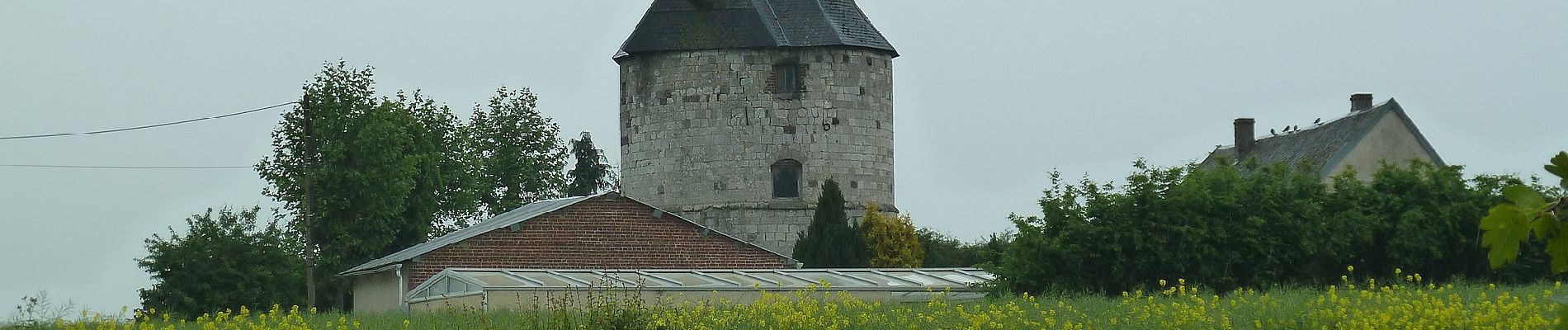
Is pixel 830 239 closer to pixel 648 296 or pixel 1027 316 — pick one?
pixel 648 296

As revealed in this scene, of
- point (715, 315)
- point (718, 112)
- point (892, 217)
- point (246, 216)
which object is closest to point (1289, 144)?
point (892, 217)

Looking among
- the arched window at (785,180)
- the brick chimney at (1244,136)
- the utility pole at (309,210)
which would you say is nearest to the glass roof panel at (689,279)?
the utility pole at (309,210)

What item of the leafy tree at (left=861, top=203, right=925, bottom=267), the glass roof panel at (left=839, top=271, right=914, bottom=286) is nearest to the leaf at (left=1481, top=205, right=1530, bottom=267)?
the glass roof panel at (left=839, top=271, right=914, bottom=286)

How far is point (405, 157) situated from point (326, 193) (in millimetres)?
2540

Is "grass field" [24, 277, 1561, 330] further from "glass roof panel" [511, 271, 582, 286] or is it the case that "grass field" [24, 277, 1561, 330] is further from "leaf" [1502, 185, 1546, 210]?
"leaf" [1502, 185, 1546, 210]

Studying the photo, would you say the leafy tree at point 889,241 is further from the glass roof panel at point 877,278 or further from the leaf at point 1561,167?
the leaf at point 1561,167

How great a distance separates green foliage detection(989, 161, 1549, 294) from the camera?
2647 cm

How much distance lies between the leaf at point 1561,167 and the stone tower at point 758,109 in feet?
152

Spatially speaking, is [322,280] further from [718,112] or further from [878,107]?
[878,107]

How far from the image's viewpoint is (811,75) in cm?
5066

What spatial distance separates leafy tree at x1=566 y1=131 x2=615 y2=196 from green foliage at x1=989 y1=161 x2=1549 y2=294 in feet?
168

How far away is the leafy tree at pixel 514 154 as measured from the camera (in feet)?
196

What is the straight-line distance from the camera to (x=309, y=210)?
46125mm

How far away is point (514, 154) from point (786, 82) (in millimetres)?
13650
